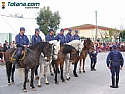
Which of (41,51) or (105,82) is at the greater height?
(41,51)

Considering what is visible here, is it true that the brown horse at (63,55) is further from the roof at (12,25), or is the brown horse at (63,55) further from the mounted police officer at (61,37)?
the roof at (12,25)

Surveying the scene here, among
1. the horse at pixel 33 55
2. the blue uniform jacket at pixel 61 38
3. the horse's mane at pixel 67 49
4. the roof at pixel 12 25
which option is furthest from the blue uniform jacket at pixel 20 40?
the roof at pixel 12 25

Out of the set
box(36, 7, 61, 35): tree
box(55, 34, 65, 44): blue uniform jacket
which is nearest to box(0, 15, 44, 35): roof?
box(36, 7, 61, 35): tree

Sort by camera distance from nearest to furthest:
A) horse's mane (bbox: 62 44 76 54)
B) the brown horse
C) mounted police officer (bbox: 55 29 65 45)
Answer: the brown horse, horse's mane (bbox: 62 44 76 54), mounted police officer (bbox: 55 29 65 45)

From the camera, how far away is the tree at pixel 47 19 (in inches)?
1609

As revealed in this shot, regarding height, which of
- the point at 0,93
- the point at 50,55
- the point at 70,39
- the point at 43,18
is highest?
the point at 43,18

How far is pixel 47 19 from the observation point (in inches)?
1639

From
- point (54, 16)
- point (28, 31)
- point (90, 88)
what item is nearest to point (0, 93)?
point (90, 88)

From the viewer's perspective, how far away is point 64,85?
29.5ft

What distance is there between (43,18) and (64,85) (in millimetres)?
33859

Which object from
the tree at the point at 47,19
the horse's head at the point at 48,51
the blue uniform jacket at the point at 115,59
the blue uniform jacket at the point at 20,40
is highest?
the tree at the point at 47,19

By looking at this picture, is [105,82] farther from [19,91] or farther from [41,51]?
[19,91]

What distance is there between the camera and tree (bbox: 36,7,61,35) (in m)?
40.9

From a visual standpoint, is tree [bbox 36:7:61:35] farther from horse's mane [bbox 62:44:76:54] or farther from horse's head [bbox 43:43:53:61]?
horse's head [bbox 43:43:53:61]
